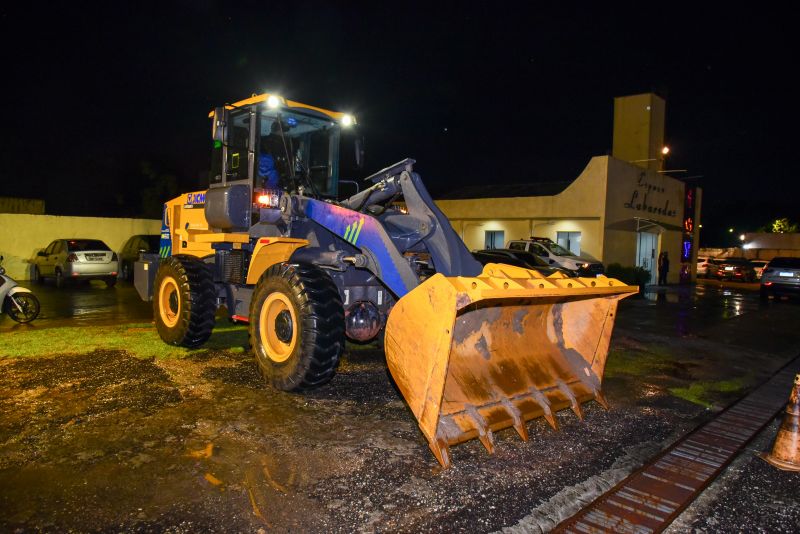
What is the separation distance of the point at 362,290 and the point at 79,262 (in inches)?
521

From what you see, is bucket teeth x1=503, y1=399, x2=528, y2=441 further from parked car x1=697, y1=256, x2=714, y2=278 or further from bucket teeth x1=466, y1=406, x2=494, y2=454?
parked car x1=697, y1=256, x2=714, y2=278

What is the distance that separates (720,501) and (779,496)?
51cm

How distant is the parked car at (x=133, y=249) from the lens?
756 inches

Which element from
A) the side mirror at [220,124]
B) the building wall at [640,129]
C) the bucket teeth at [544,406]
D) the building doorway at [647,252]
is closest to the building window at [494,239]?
the building doorway at [647,252]

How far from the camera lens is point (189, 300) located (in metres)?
7.23

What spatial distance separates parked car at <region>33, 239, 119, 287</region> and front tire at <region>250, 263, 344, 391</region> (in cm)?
1277

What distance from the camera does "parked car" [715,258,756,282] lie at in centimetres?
3312

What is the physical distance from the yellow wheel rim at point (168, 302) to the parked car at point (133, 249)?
11808 millimetres

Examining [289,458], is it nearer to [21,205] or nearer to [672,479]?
[672,479]

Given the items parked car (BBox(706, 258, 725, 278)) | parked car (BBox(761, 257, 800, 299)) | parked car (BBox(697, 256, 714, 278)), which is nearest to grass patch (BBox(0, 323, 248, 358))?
parked car (BBox(761, 257, 800, 299))

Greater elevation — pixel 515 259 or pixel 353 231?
pixel 353 231

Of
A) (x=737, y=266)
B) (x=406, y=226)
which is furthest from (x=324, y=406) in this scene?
(x=737, y=266)

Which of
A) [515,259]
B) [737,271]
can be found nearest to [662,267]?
[737,271]

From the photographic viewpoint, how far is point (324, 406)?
18.3 ft
